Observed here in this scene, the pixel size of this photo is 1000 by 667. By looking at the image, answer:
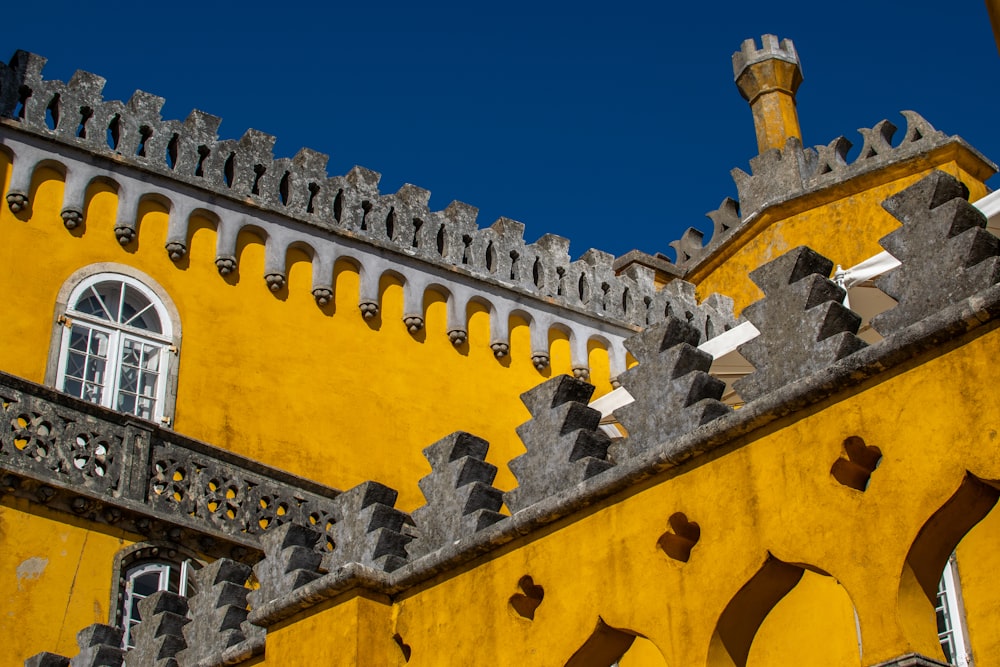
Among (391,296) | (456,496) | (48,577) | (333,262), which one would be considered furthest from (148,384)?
(456,496)

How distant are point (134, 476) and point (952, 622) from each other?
7065mm

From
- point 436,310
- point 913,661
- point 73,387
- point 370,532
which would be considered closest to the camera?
point 913,661

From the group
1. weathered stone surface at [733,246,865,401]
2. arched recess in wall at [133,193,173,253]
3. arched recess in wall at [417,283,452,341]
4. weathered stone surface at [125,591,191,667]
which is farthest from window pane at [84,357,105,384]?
weathered stone surface at [733,246,865,401]

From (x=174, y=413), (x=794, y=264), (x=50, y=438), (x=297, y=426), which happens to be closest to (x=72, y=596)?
(x=50, y=438)

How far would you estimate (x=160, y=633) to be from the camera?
10.2 meters

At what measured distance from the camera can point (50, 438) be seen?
13367 mm

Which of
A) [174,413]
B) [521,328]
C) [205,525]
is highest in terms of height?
[521,328]

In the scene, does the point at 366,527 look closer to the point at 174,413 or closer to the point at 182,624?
the point at 182,624

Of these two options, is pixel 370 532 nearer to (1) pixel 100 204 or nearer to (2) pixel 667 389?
(2) pixel 667 389

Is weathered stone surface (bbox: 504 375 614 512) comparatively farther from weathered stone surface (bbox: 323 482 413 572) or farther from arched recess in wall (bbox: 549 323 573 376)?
arched recess in wall (bbox: 549 323 573 376)

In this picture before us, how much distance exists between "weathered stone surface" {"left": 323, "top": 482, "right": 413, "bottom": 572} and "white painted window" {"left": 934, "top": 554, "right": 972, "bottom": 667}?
4.75m

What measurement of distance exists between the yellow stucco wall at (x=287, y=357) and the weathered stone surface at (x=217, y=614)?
560 cm

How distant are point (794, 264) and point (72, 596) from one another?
7.83m

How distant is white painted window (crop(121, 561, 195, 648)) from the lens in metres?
13.4
